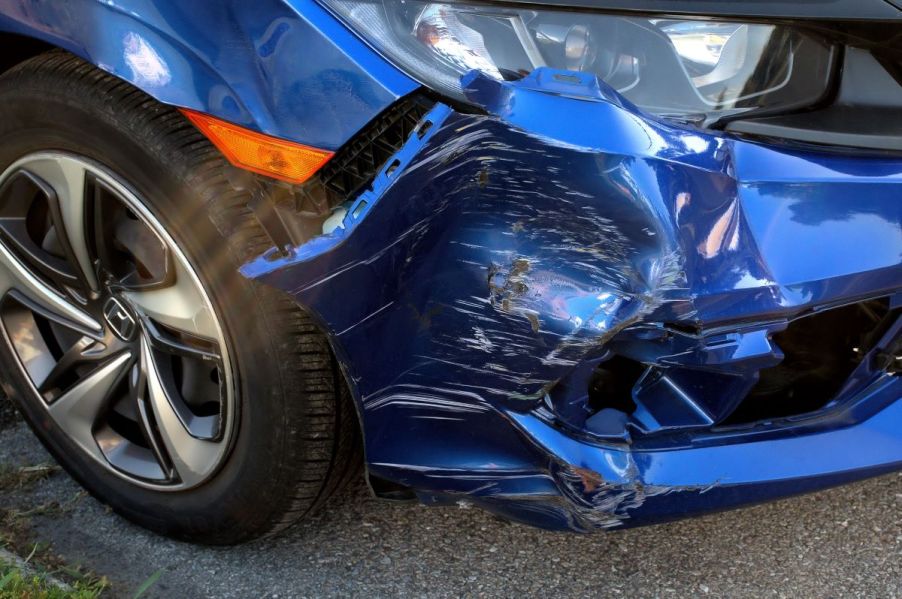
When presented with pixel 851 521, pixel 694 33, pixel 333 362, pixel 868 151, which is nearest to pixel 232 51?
pixel 333 362

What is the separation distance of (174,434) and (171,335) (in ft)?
0.68

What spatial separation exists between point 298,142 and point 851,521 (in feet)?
4.81

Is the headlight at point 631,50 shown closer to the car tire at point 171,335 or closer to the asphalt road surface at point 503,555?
the car tire at point 171,335

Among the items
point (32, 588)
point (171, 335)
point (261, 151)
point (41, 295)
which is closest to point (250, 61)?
point (261, 151)

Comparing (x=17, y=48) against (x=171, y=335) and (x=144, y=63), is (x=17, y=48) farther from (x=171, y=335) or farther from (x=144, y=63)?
(x=171, y=335)

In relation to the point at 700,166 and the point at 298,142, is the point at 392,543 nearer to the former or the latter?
the point at 298,142

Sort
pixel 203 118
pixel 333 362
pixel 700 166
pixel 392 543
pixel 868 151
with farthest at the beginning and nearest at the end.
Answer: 1. pixel 392 543
2. pixel 333 362
3. pixel 203 118
4. pixel 868 151
5. pixel 700 166

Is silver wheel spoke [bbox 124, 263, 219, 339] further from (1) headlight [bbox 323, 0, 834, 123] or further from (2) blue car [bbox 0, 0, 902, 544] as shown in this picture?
(1) headlight [bbox 323, 0, 834, 123]

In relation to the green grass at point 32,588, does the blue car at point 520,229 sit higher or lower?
higher

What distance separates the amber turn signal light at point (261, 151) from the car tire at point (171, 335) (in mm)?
50

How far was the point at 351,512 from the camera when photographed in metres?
2.20

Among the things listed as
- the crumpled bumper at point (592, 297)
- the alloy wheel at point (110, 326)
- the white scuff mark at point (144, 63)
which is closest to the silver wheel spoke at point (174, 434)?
the alloy wheel at point (110, 326)

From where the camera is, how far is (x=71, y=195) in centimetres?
191

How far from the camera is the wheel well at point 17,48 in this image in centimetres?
197
